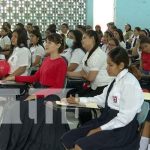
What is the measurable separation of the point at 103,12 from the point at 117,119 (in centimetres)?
907

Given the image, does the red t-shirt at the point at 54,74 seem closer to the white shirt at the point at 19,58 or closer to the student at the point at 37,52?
the white shirt at the point at 19,58

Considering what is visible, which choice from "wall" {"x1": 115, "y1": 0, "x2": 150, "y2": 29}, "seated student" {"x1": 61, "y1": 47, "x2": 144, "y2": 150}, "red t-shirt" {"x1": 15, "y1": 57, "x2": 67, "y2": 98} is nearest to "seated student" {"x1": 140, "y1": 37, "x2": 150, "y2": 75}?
"red t-shirt" {"x1": 15, "y1": 57, "x2": 67, "y2": 98}

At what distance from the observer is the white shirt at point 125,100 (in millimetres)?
2514

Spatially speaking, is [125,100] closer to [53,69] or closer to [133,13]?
[53,69]

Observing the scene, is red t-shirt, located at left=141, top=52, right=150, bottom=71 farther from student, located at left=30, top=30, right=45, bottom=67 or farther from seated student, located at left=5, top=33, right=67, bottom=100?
seated student, located at left=5, top=33, right=67, bottom=100

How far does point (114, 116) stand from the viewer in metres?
2.68

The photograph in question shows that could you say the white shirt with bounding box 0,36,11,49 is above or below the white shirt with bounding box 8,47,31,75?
below

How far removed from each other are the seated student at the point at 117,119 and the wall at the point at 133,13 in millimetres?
8703

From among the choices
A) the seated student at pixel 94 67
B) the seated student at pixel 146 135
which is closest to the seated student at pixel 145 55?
the seated student at pixel 94 67

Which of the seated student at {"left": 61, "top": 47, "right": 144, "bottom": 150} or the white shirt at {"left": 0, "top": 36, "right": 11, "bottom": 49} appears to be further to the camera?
the white shirt at {"left": 0, "top": 36, "right": 11, "bottom": 49}

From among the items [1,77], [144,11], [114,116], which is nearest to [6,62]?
[1,77]

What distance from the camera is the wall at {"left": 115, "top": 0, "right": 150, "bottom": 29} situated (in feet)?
36.4

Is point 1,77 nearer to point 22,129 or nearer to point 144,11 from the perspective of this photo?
point 22,129

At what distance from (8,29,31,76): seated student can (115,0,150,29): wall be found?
7.05m
